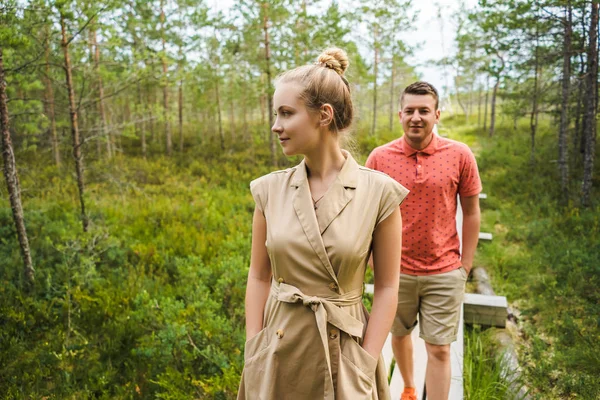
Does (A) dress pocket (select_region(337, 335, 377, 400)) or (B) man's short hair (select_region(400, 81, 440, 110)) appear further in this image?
(B) man's short hair (select_region(400, 81, 440, 110))

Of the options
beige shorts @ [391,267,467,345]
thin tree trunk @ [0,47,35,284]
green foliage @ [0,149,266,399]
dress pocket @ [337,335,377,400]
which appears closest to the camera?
dress pocket @ [337,335,377,400]

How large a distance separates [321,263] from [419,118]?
1695 millimetres

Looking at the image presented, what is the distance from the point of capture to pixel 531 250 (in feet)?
25.5

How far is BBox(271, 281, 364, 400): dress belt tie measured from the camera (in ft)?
5.42

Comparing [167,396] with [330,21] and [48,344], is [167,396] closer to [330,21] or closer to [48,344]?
[48,344]

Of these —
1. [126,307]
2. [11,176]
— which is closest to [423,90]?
[126,307]

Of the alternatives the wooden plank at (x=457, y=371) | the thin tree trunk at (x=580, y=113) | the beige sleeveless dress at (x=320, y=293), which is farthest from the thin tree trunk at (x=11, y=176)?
the thin tree trunk at (x=580, y=113)

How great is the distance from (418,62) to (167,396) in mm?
29054

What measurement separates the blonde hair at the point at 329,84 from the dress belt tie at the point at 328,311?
0.76 metres

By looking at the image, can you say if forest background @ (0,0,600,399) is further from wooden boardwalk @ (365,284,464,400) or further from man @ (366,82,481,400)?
man @ (366,82,481,400)

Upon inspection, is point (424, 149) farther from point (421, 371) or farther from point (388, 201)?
point (421, 371)

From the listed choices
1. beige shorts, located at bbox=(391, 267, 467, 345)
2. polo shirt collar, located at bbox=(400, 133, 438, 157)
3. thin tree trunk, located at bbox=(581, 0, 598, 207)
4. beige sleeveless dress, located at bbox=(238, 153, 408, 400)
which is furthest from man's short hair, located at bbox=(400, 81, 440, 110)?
thin tree trunk, located at bbox=(581, 0, 598, 207)

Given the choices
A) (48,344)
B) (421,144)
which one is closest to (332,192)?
(421,144)

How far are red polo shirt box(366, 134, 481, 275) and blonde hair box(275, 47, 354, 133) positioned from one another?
117 centimetres
